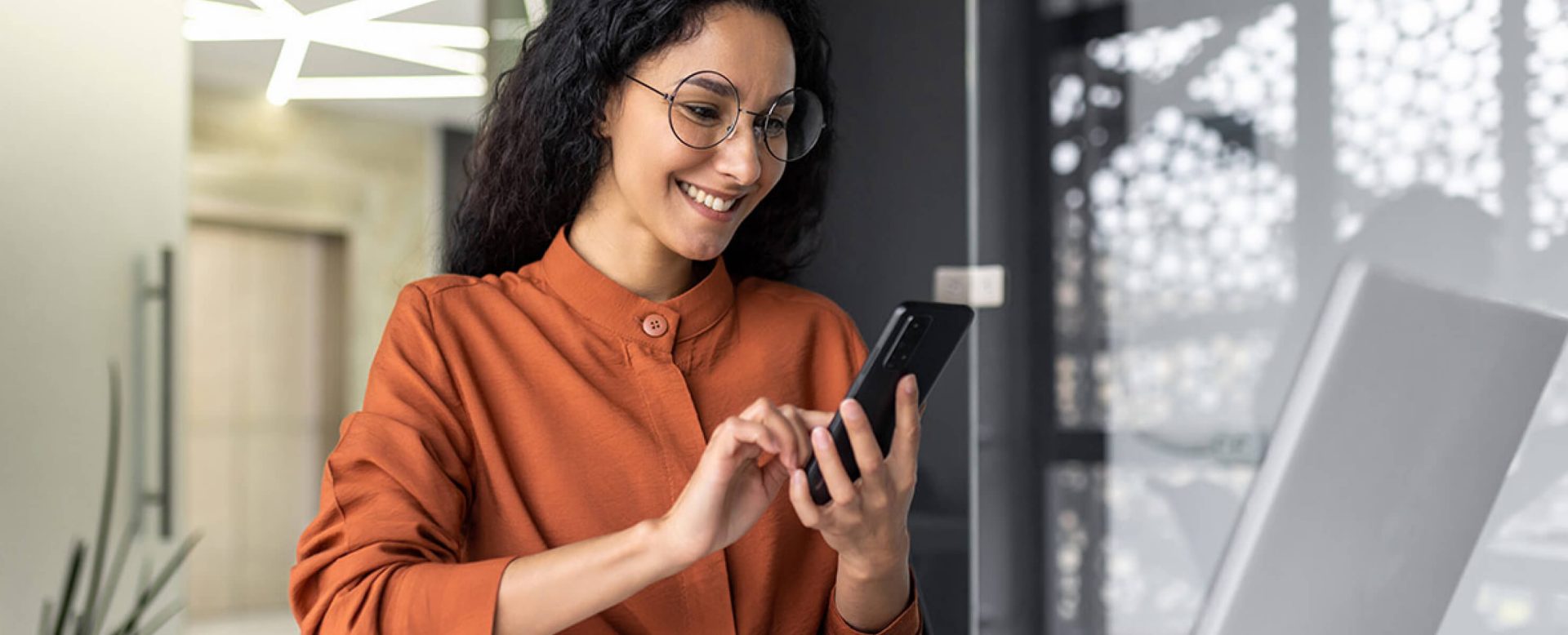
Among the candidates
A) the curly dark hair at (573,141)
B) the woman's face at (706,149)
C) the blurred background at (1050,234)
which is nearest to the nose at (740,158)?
the woman's face at (706,149)

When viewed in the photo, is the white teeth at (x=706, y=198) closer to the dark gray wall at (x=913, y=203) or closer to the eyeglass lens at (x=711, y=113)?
the eyeglass lens at (x=711, y=113)

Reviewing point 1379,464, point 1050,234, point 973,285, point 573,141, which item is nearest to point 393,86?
point 973,285

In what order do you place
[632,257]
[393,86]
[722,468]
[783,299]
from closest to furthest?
[722,468]
[632,257]
[783,299]
[393,86]

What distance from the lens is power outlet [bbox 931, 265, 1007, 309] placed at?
312 cm

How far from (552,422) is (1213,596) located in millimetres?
617

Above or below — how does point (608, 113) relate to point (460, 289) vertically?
above

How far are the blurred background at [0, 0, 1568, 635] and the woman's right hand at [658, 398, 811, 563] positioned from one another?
5.53ft

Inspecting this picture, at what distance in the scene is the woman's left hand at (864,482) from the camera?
3.03 feet

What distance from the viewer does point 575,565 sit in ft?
3.12

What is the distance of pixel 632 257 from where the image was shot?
1.26m

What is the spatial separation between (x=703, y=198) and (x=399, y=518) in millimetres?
371

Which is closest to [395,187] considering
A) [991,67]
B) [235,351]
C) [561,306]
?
[235,351]

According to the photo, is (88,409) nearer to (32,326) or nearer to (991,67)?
(32,326)

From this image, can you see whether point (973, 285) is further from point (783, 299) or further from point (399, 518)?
point (399, 518)
